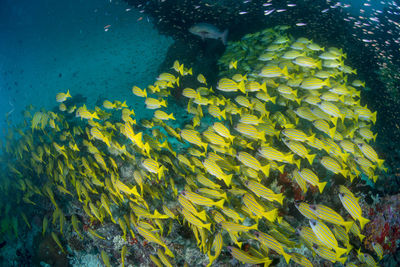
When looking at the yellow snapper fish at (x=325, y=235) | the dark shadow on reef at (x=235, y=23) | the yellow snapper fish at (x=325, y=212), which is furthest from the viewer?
the dark shadow on reef at (x=235, y=23)

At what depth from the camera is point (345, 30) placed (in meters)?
13.2

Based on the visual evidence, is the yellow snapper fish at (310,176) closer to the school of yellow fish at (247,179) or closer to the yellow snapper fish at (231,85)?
the school of yellow fish at (247,179)

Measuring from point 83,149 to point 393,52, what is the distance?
63.4 ft

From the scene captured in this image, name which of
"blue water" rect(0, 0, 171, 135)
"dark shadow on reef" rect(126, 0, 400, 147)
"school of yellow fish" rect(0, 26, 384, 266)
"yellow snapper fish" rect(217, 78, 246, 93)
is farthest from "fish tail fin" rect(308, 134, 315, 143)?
"blue water" rect(0, 0, 171, 135)

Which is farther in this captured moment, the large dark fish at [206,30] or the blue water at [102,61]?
the blue water at [102,61]

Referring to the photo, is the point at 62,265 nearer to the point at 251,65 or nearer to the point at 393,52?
the point at 251,65

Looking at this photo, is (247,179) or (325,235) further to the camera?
(247,179)

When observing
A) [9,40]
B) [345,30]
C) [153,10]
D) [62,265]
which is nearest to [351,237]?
[62,265]

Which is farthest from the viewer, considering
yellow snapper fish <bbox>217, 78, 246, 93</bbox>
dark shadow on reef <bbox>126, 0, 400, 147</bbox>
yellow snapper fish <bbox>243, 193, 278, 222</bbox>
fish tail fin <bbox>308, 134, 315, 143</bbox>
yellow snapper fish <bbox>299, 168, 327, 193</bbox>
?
dark shadow on reef <bbox>126, 0, 400, 147</bbox>

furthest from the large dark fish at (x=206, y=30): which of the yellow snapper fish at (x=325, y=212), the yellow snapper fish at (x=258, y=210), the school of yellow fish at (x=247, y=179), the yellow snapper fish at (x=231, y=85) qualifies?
the yellow snapper fish at (x=325, y=212)

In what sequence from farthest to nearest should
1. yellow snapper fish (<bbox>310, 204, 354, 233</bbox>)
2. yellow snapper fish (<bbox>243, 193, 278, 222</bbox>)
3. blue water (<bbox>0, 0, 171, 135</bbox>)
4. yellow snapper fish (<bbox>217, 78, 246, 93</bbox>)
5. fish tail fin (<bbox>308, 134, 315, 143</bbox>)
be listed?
blue water (<bbox>0, 0, 171, 135</bbox>) → yellow snapper fish (<bbox>217, 78, 246, 93</bbox>) → fish tail fin (<bbox>308, 134, 315, 143</bbox>) → yellow snapper fish (<bbox>243, 193, 278, 222</bbox>) → yellow snapper fish (<bbox>310, 204, 354, 233</bbox>)

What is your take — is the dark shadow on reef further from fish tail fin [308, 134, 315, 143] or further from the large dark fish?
fish tail fin [308, 134, 315, 143]

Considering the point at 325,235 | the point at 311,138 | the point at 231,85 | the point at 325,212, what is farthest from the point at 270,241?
the point at 231,85

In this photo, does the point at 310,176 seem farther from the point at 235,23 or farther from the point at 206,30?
the point at 235,23
